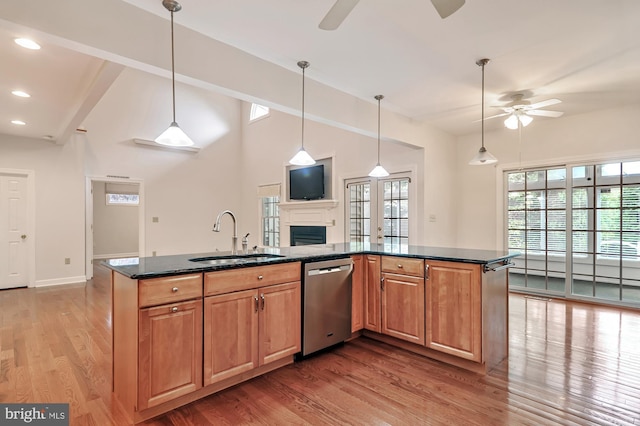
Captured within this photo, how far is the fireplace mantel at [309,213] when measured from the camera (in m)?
6.54

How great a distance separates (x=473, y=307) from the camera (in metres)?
2.50

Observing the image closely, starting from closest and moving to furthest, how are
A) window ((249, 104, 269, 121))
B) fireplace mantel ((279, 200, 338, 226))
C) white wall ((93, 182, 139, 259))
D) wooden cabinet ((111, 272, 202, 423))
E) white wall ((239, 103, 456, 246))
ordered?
1. wooden cabinet ((111, 272, 202, 423))
2. white wall ((239, 103, 456, 246))
3. fireplace mantel ((279, 200, 338, 226))
4. window ((249, 104, 269, 121))
5. white wall ((93, 182, 139, 259))

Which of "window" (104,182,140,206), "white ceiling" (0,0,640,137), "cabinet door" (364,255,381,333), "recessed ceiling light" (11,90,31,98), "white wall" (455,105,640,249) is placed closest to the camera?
"white ceiling" (0,0,640,137)

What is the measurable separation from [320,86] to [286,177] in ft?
12.9

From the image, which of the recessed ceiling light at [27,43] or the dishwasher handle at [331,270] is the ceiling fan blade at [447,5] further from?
the recessed ceiling light at [27,43]

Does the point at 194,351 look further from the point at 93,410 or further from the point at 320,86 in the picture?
the point at 320,86

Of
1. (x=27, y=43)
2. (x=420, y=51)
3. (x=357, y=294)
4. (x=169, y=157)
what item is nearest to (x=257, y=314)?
(x=357, y=294)

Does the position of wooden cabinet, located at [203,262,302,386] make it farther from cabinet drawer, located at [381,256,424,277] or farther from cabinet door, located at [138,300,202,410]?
cabinet drawer, located at [381,256,424,277]

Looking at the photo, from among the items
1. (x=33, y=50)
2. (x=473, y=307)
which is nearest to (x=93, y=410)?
(x=473, y=307)

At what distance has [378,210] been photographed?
582cm

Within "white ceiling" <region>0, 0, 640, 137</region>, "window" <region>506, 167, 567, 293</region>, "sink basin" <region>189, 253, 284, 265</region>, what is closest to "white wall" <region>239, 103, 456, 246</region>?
"window" <region>506, 167, 567, 293</region>

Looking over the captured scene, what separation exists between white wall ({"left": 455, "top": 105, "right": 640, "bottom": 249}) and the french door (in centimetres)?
113

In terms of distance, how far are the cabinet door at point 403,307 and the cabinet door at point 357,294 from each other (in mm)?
232

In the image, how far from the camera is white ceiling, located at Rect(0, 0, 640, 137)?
93.4 inches
